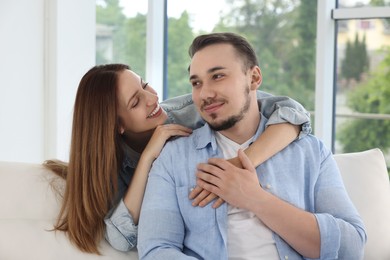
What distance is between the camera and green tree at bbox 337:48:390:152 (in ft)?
14.2

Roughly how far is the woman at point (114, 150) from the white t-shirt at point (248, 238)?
0.08m

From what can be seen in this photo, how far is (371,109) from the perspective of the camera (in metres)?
4.45

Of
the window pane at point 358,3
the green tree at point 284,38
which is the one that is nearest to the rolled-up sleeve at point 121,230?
the window pane at point 358,3

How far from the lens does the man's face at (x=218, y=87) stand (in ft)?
6.91

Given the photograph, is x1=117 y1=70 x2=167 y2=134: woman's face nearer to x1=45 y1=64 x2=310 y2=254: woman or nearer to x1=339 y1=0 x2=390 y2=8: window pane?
x1=45 y1=64 x2=310 y2=254: woman

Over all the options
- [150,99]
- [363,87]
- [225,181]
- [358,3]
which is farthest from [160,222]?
[363,87]

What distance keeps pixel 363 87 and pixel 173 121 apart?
2.49 meters

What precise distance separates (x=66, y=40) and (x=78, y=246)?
1.94m

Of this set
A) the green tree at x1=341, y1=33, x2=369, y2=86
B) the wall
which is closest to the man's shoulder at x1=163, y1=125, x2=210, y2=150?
the wall

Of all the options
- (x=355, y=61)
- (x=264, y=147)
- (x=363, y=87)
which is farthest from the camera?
(x=363, y=87)

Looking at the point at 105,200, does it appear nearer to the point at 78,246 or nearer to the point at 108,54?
the point at 78,246

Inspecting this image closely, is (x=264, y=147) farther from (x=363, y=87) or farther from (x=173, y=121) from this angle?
(x=363, y=87)

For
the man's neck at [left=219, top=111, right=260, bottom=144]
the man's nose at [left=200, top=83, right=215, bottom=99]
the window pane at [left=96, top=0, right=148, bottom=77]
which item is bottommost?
the man's neck at [left=219, top=111, right=260, bottom=144]

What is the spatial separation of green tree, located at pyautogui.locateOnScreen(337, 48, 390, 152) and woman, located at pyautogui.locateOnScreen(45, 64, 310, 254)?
216cm
